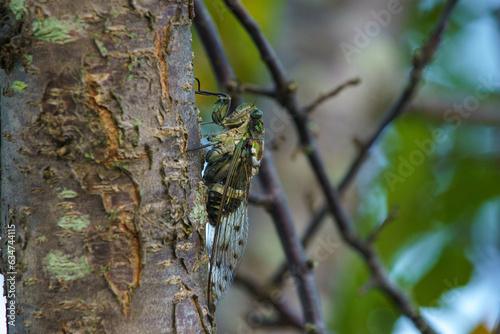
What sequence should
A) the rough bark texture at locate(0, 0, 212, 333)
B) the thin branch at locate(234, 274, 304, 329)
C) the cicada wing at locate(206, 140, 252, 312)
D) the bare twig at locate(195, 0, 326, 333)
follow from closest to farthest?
the rough bark texture at locate(0, 0, 212, 333) < the cicada wing at locate(206, 140, 252, 312) < the bare twig at locate(195, 0, 326, 333) < the thin branch at locate(234, 274, 304, 329)

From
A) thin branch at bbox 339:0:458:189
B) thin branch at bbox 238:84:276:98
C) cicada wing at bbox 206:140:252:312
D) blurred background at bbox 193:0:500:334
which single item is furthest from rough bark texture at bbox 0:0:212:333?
blurred background at bbox 193:0:500:334

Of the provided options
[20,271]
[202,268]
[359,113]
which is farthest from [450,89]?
[20,271]

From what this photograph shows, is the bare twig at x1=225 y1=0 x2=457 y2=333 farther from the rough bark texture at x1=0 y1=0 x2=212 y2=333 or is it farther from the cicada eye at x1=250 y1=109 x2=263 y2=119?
the rough bark texture at x1=0 y1=0 x2=212 y2=333

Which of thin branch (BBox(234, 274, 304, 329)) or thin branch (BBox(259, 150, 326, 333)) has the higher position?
thin branch (BBox(259, 150, 326, 333))

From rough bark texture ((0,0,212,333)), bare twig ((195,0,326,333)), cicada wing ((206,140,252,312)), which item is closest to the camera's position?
rough bark texture ((0,0,212,333))

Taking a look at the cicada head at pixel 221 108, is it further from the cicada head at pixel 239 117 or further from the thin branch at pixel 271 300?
the thin branch at pixel 271 300

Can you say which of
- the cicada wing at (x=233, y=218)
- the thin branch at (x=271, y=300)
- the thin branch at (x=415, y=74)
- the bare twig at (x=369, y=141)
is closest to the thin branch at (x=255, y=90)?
the bare twig at (x=369, y=141)

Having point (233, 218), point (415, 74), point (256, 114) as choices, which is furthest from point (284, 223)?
point (415, 74)
